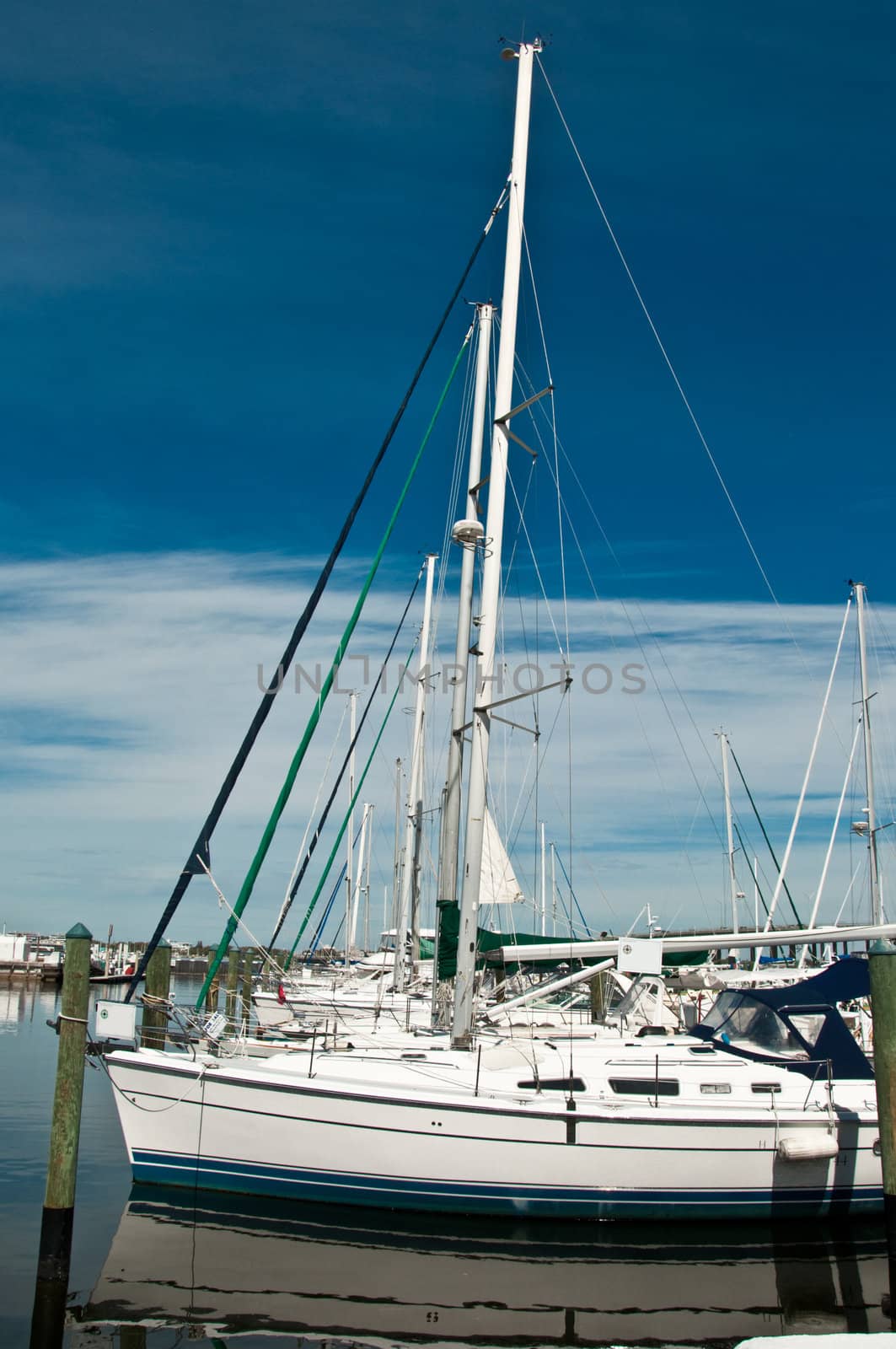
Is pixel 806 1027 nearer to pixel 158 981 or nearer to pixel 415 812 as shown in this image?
pixel 158 981

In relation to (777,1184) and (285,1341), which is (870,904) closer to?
(777,1184)

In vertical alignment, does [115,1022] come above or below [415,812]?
below

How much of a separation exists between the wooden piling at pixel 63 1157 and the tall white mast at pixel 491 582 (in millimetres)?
5952

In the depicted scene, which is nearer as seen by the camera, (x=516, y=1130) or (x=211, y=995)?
(x=516, y=1130)

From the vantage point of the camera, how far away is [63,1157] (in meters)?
11.0

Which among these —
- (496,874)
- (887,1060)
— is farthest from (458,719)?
(887,1060)

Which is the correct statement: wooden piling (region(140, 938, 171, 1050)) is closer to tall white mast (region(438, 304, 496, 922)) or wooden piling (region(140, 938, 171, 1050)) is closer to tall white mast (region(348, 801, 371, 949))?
tall white mast (region(438, 304, 496, 922))

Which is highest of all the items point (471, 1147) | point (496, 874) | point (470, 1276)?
point (496, 874)

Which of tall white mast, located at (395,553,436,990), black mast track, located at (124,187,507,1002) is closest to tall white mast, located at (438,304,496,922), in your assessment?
black mast track, located at (124,187,507,1002)

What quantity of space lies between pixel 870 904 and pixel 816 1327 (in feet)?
80.5

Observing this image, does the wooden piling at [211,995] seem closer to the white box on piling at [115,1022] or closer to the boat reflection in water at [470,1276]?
the white box on piling at [115,1022]

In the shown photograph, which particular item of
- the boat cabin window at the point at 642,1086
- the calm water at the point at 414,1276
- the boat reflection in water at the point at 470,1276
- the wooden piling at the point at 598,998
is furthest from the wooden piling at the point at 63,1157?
the wooden piling at the point at 598,998

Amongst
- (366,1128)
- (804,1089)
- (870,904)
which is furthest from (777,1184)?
(870,904)

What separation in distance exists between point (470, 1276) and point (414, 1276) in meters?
0.70
